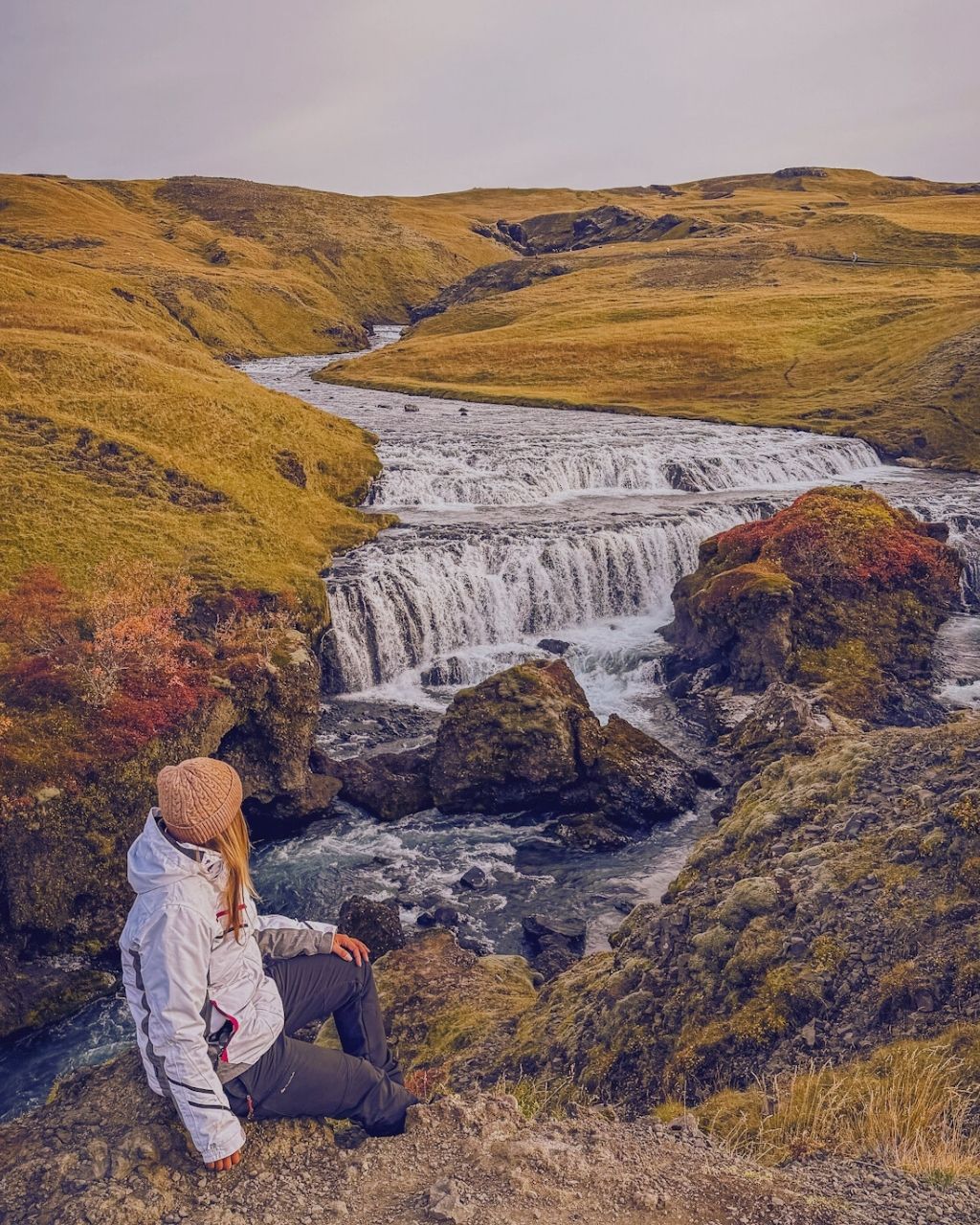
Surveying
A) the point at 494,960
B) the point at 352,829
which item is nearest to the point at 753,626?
the point at 352,829

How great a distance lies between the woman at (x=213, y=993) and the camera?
22.8ft

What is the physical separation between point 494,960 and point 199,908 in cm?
1209

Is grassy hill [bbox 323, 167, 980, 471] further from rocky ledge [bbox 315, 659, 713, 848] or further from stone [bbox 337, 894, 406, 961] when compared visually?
stone [bbox 337, 894, 406, 961]

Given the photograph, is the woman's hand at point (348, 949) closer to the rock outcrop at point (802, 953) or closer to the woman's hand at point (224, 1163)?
the woman's hand at point (224, 1163)

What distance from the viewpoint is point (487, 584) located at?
41.5 metres

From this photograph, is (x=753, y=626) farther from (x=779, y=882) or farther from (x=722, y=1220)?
(x=722, y=1220)

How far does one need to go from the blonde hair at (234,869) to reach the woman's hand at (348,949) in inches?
62.1

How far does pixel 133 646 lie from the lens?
27.9 metres

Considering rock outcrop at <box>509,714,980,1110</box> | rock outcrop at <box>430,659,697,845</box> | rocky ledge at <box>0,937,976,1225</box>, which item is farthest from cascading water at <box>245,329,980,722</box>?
rocky ledge at <box>0,937,976,1225</box>

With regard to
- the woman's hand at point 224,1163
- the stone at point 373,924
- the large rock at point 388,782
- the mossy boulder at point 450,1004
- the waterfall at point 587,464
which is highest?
the waterfall at point 587,464

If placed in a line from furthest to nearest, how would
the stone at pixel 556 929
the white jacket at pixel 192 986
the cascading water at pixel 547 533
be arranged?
the cascading water at pixel 547 533, the stone at pixel 556 929, the white jacket at pixel 192 986

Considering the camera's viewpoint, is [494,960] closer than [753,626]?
Yes

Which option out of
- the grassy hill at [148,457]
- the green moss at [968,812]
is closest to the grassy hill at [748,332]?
the grassy hill at [148,457]

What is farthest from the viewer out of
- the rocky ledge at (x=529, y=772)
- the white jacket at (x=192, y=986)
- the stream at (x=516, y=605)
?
the rocky ledge at (x=529, y=772)
